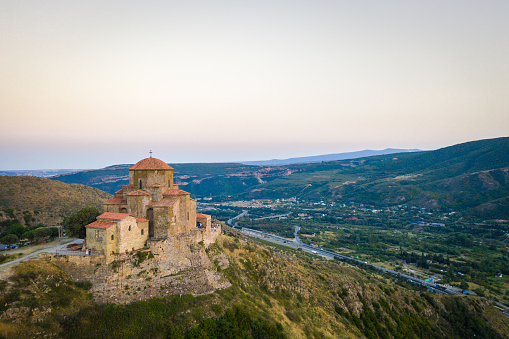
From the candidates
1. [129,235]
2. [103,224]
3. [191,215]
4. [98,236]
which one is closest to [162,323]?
[129,235]

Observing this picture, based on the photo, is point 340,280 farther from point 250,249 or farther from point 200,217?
point 200,217

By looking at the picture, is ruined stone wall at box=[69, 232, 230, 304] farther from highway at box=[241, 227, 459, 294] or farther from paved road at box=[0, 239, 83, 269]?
highway at box=[241, 227, 459, 294]

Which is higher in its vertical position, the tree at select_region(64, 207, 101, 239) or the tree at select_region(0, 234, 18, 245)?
the tree at select_region(64, 207, 101, 239)

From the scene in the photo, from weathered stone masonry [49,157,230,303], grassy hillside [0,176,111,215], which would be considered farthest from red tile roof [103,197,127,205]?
grassy hillside [0,176,111,215]

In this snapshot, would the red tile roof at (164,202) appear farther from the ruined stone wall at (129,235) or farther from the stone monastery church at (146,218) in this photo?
the ruined stone wall at (129,235)

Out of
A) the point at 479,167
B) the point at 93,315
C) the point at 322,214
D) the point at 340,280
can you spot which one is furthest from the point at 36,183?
the point at 479,167

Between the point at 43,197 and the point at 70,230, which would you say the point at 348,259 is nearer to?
the point at 70,230
